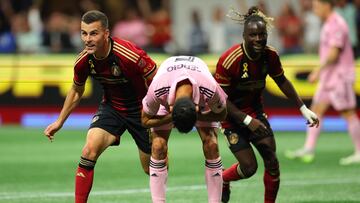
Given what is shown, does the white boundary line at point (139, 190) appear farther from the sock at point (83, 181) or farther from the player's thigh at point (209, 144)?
the player's thigh at point (209, 144)

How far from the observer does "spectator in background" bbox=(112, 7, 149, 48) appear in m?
22.2

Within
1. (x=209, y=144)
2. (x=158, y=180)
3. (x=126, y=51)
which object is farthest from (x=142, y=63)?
(x=158, y=180)

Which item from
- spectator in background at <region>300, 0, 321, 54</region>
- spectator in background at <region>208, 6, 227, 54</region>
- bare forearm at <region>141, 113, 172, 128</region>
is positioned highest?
bare forearm at <region>141, 113, 172, 128</region>

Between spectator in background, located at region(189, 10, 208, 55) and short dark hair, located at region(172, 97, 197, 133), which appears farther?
spectator in background, located at region(189, 10, 208, 55)

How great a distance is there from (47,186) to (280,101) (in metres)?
8.69

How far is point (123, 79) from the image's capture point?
9422 mm

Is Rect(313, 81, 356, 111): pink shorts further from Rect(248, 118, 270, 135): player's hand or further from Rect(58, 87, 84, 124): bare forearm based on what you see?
Rect(58, 87, 84, 124): bare forearm

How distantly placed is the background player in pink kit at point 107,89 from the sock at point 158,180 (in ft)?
2.45

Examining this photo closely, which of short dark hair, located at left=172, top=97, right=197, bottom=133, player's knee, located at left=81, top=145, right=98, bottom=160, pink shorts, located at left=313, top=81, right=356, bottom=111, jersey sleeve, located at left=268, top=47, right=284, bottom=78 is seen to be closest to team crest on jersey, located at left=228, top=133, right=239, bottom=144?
jersey sleeve, located at left=268, top=47, right=284, bottom=78

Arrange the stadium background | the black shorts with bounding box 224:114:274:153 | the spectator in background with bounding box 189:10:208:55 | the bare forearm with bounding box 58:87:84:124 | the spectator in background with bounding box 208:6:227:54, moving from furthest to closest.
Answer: the spectator in background with bounding box 208:6:227:54 → the spectator in background with bounding box 189:10:208:55 → the stadium background → the black shorts with bounding box 224:114:274:153 → the bare forearm with bounding box 58:87:84:124

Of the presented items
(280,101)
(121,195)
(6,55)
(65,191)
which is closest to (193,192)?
(121,195)

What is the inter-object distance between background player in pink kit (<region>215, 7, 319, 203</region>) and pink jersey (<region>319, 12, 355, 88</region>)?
476 cm

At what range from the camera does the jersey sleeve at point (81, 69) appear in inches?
365

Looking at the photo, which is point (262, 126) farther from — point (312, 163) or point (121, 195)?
point (312, 163)
